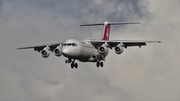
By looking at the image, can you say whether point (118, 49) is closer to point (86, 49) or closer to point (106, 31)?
point (86, 49)

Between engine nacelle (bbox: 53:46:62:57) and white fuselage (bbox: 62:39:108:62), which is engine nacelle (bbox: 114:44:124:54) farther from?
engine nacelle (bbox: 53:46:62:57)

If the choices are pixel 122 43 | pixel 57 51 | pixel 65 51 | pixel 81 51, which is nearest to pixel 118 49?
pixel 122 43

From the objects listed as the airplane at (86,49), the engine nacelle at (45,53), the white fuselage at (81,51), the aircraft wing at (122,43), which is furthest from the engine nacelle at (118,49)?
the engine nacelle at (45,53)

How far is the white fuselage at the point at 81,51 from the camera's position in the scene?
7250cm

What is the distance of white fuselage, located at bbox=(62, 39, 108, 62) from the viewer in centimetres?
7250

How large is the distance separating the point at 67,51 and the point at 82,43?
376cm

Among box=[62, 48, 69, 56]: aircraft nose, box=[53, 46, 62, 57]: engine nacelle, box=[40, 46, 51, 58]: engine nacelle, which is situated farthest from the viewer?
box=[40, 46, 51, 58]: engine nacelle

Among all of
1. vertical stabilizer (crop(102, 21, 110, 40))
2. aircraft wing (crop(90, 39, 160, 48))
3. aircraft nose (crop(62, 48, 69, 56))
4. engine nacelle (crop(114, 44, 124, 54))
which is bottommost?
aircraft nose (crop(62, 48, 69, 56))

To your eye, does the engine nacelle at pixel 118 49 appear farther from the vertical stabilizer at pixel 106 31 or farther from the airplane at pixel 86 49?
the vertical stabilizer at pixel 106 31

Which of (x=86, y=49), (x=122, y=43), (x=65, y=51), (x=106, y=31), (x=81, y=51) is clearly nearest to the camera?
(x=65, y=51)

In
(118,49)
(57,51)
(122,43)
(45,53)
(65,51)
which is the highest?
(122,43)

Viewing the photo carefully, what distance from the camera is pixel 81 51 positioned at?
243 ft

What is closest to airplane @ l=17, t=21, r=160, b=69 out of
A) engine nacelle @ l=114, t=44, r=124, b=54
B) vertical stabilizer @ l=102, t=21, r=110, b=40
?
engine nacelle @ l=114, t=44, r=124, b=54

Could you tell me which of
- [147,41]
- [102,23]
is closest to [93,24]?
[102,23]
